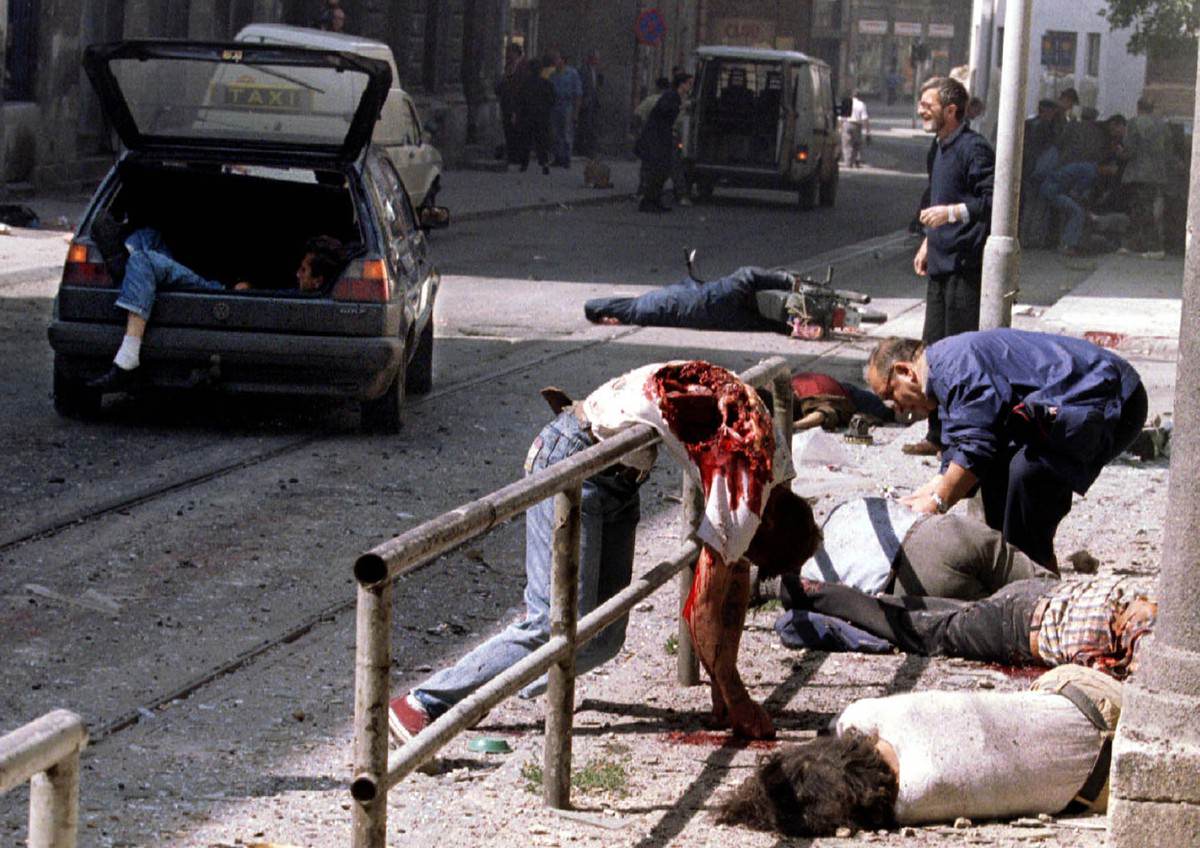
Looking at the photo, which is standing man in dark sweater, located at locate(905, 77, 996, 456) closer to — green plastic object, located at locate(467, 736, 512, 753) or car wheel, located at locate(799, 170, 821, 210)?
green plastic object, located at locate(467, 736, 512, 753)

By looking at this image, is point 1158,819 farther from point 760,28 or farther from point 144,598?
point 760,28

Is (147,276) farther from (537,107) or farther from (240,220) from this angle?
(537,107)

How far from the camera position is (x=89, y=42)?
1027 inches

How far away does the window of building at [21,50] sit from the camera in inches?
947

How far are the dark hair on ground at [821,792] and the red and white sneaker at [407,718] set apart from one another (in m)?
0.91

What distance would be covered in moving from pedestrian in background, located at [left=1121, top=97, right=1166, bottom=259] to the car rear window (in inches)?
483

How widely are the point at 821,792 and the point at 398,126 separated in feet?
55.1

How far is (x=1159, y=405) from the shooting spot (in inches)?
531

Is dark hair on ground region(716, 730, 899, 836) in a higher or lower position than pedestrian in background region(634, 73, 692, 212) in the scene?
lower

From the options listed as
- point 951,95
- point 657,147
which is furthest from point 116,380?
point 657,147

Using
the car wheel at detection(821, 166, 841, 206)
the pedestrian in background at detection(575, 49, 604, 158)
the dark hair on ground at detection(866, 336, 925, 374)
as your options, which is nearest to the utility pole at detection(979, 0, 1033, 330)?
the dark hair on ground at detection(866, 336, 925, 374)

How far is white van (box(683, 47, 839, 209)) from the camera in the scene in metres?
30.8

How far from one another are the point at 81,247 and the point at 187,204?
4.22 feet

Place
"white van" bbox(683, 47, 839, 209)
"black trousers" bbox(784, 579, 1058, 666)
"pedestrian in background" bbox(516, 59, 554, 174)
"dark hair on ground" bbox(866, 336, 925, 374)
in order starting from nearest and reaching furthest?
"black trousers" bbox(784, 579, 1058, 666)
"dark hair on ground" bbox(866, 336, 925, 374)
"white van" bbox(683, 47, 839, 209)
"pedestrian in background" bbox(516, 59, 554, 174)
